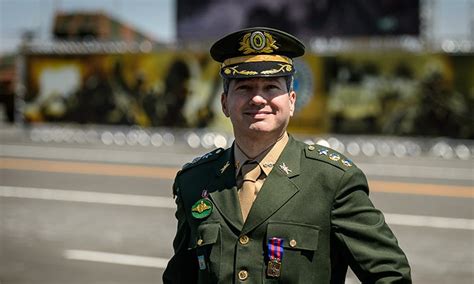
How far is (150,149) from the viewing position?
18.8 m

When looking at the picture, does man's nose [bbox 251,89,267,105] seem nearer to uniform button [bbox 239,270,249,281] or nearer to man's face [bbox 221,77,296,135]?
man's face [bbox 221,77,296,135]

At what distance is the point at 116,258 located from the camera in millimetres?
7336

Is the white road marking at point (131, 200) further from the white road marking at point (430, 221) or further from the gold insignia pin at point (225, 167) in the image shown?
the gold insignia pin at point (225, 167)

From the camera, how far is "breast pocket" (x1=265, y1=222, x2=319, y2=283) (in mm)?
2357

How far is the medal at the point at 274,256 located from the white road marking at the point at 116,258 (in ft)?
15.9

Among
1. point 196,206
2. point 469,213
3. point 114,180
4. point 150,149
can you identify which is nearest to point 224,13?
point 150,149

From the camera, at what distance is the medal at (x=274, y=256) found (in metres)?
2.36

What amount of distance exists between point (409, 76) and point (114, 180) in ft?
28.8

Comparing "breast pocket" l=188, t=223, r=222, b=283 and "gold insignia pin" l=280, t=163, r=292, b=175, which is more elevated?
"gold insignia pin" l=280, t=163, r=292, b=175

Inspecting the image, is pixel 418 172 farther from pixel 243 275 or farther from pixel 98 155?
pixel 243 275

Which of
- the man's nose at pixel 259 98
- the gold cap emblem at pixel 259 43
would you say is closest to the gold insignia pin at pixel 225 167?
the man's nose at pixel 259 98

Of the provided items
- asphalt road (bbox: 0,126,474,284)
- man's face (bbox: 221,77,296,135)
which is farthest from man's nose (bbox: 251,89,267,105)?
asphalt road (bbox: 0,126,474,284)

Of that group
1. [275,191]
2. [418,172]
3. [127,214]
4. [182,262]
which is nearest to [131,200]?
[127,214]

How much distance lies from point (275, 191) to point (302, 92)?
1612cm
